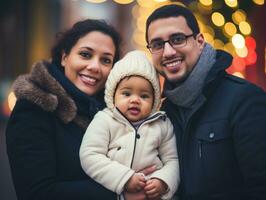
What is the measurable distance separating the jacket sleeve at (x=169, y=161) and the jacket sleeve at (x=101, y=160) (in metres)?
0.23

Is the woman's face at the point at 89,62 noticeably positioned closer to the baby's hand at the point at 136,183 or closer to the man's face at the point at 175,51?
the man's face at the point at 175,51

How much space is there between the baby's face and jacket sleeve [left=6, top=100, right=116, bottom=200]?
0.50m

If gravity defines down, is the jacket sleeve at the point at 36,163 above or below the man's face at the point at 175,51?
below

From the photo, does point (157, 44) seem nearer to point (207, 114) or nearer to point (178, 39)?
point (178, 39)

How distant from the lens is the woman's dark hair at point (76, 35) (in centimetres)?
362

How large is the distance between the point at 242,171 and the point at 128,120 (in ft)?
2.64

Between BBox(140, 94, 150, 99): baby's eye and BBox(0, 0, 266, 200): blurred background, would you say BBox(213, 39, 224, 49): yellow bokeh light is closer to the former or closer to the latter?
BBox(0, 0, 266, 200): blurred background

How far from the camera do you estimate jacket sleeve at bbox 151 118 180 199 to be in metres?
3.00

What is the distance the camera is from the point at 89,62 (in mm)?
3531

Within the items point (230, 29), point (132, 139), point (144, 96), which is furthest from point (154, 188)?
point (230, 29)

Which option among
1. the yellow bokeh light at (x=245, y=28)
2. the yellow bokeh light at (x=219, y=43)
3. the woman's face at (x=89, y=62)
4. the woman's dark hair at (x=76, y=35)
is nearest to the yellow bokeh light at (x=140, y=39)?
the yellow bokeh light at (x=219, y=43)

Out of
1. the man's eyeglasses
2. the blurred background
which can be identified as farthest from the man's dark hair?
the blurred background

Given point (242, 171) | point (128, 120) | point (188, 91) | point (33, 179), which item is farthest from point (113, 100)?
point (242, 171)

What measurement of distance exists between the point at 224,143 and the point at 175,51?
0.75 metres
